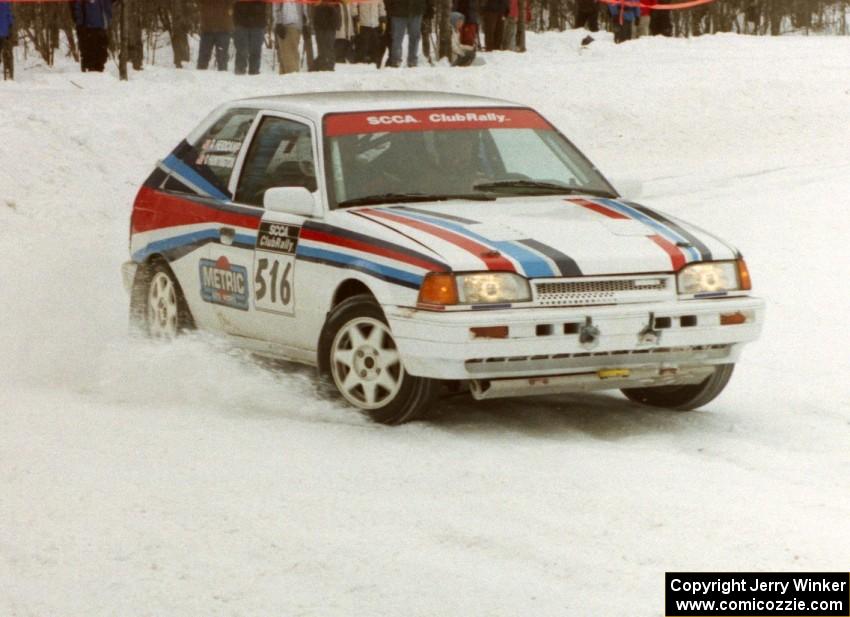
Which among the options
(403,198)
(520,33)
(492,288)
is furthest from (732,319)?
(520,33)

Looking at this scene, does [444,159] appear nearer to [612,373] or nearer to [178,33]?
[612,373]

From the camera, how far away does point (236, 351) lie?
8961 millimetres

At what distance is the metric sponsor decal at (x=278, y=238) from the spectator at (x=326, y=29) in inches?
615

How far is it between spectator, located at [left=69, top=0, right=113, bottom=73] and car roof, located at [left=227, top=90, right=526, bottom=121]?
12.7 m

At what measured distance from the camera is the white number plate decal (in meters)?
8.41

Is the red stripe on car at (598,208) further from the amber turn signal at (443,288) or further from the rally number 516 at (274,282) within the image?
the rally number 516 at (274,282)

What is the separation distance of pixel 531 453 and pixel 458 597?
2.06 m

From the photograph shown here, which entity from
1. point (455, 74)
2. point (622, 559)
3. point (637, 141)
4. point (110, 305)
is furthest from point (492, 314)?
point (455, 74)

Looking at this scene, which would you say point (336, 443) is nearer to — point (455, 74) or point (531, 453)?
point (531, 453)

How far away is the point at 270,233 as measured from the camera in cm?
859

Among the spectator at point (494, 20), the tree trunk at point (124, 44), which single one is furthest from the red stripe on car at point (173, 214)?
the spectator at point (494, 20)

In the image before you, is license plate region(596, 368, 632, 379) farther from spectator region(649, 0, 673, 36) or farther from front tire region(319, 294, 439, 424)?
spectator region(649, 0, 673, 36)

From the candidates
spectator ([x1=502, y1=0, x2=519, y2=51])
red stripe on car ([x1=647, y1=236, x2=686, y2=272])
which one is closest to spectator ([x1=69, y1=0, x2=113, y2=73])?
spectator ([x1=502, y1=0, x2=519, y2=51])

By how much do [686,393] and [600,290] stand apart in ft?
3.65
